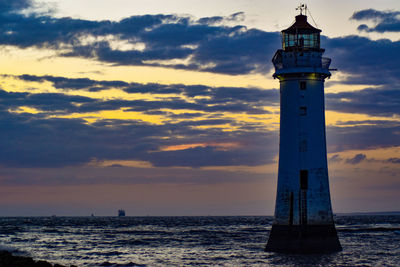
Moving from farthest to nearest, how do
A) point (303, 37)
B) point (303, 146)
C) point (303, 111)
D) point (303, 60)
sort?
1. point (303, 37)
2. point (303, 60)
3. point (303, 111)
4. point (303, 146)

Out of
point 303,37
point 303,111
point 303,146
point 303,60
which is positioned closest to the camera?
point 303,146

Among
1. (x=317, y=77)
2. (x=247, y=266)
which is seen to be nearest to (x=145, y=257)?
(x=247, y=266)

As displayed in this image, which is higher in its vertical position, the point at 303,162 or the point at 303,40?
the point at 303,40

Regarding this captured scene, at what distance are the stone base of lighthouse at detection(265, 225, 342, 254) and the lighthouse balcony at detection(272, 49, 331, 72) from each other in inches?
365

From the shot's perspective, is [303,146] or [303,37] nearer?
[303,146]

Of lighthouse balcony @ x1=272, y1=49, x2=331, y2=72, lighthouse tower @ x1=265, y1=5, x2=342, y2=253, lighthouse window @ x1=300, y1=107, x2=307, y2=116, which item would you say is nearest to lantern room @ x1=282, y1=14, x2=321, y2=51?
lighthouse tower @ x1=265, y1=5, x2=342, y2=253

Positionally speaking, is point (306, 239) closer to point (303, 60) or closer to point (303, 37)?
point (303, 60)

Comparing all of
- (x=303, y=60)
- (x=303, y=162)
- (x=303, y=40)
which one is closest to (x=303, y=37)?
(x=303, y=40)

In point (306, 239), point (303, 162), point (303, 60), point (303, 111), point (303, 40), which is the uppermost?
point (303, 40)

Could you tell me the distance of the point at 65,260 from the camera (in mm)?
37469

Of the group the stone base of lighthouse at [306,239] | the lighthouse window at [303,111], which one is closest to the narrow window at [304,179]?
the stone base of lighthouse at [306,239]

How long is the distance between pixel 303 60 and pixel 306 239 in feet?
34.1

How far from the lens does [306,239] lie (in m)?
32.1

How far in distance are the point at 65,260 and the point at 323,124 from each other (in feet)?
62.0
